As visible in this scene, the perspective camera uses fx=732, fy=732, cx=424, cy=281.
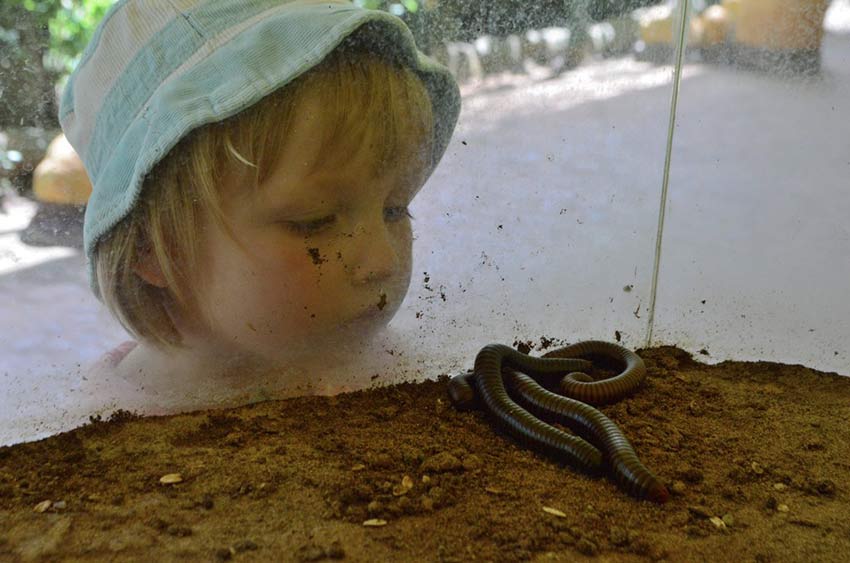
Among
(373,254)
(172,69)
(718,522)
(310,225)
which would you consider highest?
(172,69)

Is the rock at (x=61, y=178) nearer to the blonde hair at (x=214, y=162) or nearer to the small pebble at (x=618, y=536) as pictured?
the blonde hair at (x=214, y=162)

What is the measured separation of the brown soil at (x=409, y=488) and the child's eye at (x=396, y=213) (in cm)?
52

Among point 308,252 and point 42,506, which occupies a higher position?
point 308,252

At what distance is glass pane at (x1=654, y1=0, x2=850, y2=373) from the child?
3.24ft

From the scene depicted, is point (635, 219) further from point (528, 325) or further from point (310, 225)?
point (310, 225)

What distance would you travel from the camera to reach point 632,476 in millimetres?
1698

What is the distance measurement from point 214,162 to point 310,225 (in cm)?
31

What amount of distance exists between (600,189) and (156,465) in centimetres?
166

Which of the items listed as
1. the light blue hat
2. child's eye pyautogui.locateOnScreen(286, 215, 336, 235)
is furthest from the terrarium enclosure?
child's eye pyautogui.locateOnScreen(286, 215, 336, 235)

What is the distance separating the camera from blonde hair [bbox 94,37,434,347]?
1795 millimetres

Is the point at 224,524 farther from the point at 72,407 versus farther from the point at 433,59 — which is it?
the point at 433,59

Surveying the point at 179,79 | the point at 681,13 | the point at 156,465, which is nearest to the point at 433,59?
the point at 179,79

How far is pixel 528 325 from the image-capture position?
8.23 ft

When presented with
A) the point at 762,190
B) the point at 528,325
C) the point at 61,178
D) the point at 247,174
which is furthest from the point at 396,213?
the point at 762,190
